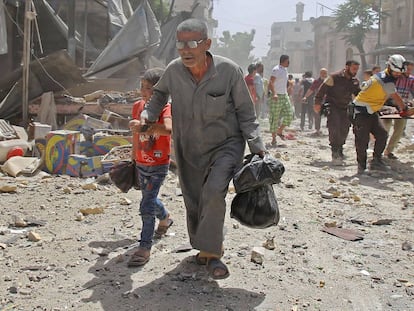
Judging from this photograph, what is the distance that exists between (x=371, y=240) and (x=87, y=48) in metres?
9.59

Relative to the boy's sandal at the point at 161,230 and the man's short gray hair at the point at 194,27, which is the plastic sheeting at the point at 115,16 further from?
the man's short gray hair at the point at 194,27

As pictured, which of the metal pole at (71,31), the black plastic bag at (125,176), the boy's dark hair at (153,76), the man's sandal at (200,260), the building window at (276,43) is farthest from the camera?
the building window at (276,43)

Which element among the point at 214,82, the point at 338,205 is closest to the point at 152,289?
the point at 214,82

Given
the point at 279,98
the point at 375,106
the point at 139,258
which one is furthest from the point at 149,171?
the point at 279,98

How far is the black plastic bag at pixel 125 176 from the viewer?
13.0ft

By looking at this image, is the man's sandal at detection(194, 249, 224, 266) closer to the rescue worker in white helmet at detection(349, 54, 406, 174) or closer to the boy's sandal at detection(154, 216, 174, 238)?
the boy's sandal at detection(154, 216, 174, 238)

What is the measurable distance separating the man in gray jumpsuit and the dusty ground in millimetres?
352

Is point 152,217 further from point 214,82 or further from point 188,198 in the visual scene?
point 214,82

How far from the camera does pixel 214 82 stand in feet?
10.7

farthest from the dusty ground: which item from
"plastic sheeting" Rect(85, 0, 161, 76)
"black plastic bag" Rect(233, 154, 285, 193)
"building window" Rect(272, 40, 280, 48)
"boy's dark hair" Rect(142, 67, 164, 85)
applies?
"building window" Rect(272, 40, 280, 48)

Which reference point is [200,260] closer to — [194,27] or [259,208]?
[259,208]

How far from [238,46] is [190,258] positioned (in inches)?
3094

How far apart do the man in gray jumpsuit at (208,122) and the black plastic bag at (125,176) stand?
0.62 metres

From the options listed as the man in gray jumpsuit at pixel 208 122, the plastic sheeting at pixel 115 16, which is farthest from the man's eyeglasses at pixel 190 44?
the plastic sheeting at pixel 115 16
